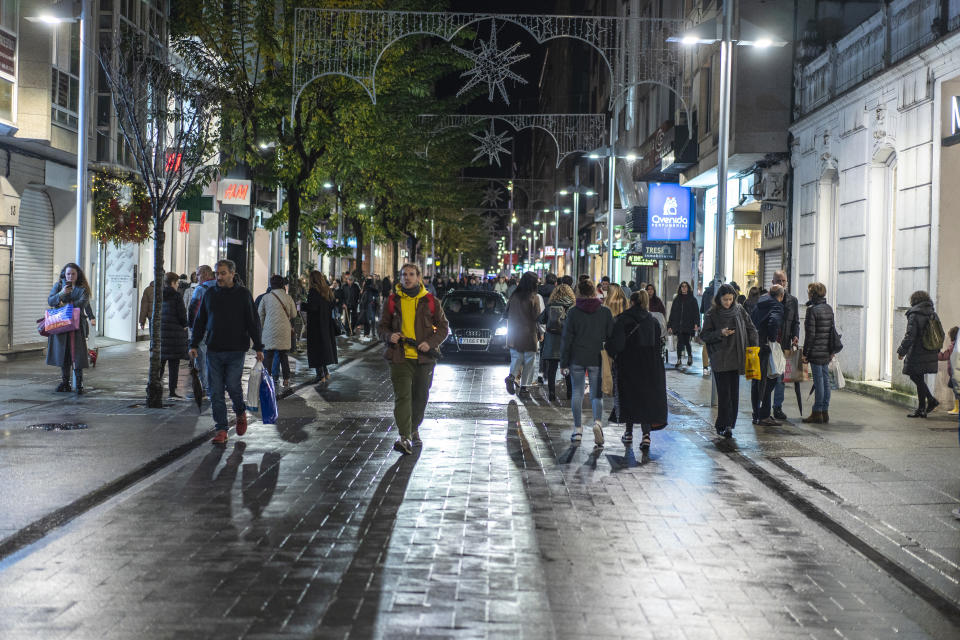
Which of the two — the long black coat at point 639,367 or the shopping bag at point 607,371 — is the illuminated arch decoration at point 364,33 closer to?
the shopping bag at point 607,371

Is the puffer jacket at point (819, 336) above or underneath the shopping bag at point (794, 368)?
above

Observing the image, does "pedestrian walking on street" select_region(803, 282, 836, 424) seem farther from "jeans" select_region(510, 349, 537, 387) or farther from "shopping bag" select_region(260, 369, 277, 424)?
"shopping bag" select_region(260, 369, 277, 424)

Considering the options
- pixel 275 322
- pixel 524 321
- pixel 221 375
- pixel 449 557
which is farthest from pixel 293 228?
pixel 449 557

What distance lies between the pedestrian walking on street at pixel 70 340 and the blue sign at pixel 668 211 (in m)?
23.0

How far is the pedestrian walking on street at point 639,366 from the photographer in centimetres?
1191

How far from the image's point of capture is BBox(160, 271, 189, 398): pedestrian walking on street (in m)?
15.6

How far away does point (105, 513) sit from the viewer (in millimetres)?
8305

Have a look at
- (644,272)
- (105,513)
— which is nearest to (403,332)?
(105,513)

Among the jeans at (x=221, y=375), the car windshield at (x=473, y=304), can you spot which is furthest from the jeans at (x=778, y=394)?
the car windshield at (x=473, y=304)

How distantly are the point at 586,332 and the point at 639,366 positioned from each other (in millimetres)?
910

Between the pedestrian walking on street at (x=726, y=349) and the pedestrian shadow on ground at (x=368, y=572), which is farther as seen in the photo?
the pedestrian walking on street at (x=726, y=349)

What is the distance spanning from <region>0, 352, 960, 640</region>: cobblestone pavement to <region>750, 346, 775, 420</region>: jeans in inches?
124

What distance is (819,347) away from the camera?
48.1ft

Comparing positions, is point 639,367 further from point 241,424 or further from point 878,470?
point 241,424
